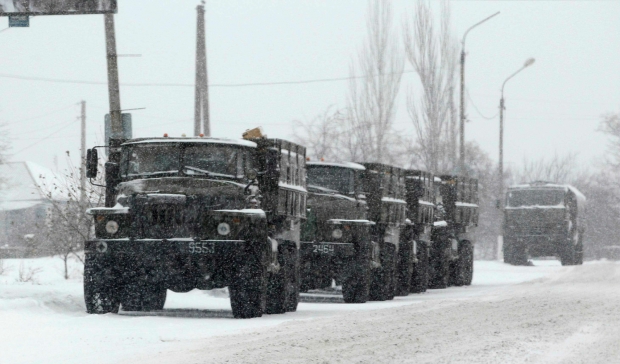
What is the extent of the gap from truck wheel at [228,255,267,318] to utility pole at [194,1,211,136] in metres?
10.5

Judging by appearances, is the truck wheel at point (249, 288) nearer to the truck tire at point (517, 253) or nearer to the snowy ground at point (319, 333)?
the snowy ground at point (319, 333)

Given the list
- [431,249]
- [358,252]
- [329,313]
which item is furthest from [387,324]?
[431,249]

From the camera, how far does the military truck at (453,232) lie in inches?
1155

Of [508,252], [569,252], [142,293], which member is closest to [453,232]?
[142,293]

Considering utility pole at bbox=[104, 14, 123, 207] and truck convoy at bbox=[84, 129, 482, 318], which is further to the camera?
utility pole at bbox=[104, 14, 123, 207]

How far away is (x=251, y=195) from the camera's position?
15.8 meters

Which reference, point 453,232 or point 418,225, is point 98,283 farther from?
point 453,232

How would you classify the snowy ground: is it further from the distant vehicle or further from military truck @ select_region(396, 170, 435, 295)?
the distant vehicle

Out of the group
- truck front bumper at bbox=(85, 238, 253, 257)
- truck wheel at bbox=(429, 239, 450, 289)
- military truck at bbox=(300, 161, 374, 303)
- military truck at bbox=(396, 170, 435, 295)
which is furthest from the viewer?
truck wheel at bbox=(429, 239, 450, 289)

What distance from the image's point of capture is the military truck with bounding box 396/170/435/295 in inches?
984

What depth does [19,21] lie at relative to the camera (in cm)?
1883

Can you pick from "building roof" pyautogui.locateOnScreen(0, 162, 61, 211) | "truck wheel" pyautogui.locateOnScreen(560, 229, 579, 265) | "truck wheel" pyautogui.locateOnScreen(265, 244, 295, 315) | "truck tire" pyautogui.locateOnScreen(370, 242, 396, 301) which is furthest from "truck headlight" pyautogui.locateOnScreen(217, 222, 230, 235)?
"building roof" pyautogui.locateOnScreen(0, 162, 61, 211)

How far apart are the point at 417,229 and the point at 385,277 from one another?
4222 millimetres

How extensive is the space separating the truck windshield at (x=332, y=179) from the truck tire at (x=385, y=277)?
5.32 ft
